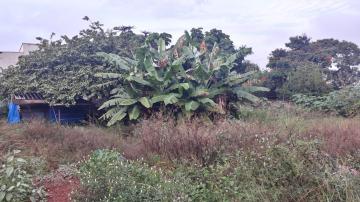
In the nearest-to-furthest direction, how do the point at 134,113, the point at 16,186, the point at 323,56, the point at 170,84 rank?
1. the point at 16,186
2. the point at 134,113
3. the point at 170,84
4. the point at 323,56

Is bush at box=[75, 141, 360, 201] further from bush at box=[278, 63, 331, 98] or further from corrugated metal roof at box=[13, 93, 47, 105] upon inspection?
bush at box=[278, 63, 331, 98]


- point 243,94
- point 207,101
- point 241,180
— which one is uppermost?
point 243,94

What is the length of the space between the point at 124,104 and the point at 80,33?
557cm

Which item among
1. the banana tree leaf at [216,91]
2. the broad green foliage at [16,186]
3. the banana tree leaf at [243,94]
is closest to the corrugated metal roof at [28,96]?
the banana tree leaf at [216,91]

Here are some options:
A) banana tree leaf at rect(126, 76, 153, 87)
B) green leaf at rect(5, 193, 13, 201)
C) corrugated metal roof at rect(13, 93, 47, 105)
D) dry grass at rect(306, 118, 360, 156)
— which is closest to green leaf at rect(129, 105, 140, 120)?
banana tree leaf at rect(126, 76, 153, 87)

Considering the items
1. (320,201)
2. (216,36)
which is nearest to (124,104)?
(320,201)

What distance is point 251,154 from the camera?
19.1ft

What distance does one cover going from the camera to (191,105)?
38.4 feet

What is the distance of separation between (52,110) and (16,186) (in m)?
9.48

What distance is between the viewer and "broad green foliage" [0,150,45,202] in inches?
209

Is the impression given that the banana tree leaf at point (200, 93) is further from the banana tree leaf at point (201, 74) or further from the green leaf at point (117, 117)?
the green leaf at point (117, 117)

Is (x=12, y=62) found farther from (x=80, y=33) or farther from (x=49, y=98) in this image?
(x=49, y=98)

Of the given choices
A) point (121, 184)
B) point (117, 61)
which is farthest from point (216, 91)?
point (121, 184)

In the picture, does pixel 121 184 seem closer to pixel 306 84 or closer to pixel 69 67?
pixel 69 67
